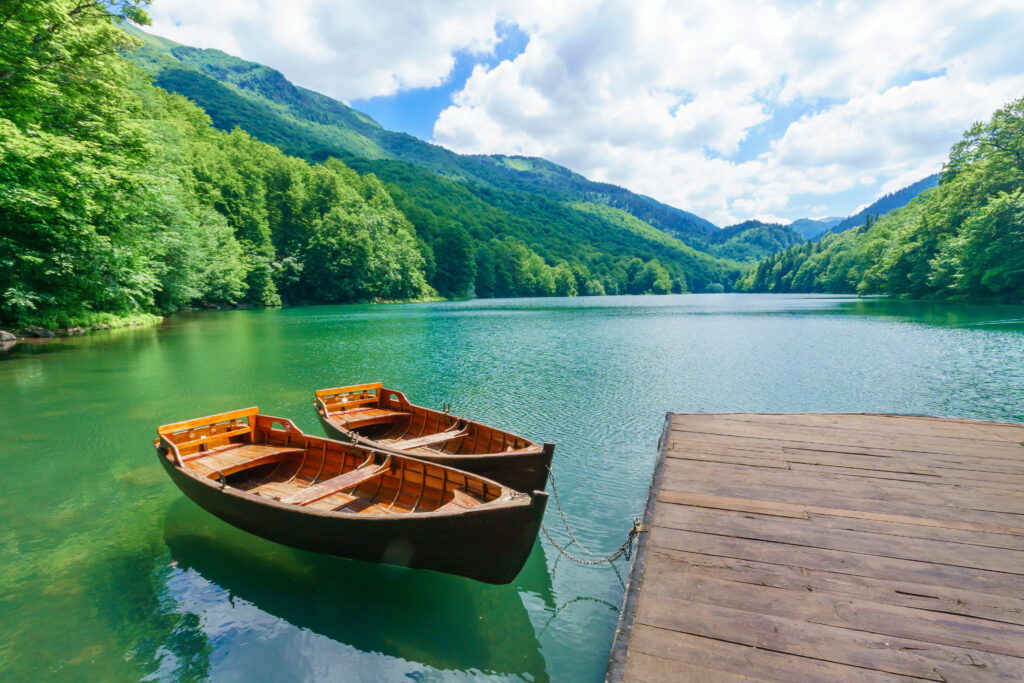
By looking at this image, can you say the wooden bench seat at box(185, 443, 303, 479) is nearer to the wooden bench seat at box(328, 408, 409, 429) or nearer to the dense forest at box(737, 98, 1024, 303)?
the wooden bench seat at box(328, 408, 409, 429)

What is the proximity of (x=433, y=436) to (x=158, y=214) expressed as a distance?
3799 cm

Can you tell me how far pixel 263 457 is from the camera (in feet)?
23.9

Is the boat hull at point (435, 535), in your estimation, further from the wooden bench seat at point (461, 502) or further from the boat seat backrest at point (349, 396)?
the boat seat backrest at point (349, 396)

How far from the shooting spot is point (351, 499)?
6.29 metres

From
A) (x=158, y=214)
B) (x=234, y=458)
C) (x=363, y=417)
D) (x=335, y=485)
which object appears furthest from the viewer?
(x=158, y=214)

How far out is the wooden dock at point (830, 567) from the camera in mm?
3127

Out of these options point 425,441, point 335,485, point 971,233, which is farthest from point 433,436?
point 971,233

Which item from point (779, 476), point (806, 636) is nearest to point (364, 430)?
point (779, 476)

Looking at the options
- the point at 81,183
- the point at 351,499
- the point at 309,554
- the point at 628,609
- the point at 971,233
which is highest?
the point at 971,233

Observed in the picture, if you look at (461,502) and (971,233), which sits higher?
(971,233)

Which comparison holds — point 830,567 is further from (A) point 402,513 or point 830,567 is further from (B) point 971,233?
(B) point 971,233

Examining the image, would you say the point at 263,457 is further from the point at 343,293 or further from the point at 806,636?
the point at 343,293

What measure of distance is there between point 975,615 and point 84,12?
34130 millimetres

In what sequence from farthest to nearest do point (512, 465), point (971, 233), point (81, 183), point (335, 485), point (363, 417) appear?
1. point (971, 233)
2. point (81, 183)
3. point (363, 417)
4. point (512, 465)
5. point (335, 485)
